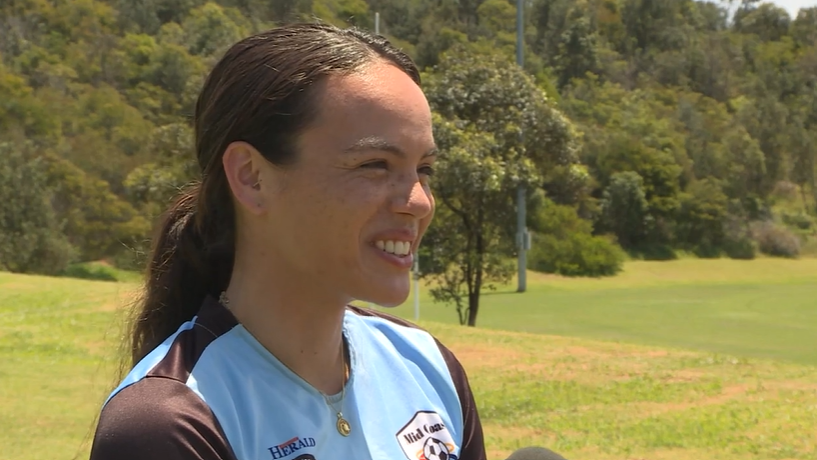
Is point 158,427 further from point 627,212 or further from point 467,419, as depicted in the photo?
point 627,212

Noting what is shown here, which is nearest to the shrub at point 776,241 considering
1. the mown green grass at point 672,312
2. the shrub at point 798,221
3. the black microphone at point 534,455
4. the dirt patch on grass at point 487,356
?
the shrub at point 798,221

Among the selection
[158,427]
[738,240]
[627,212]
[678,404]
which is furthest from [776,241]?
[158,427]

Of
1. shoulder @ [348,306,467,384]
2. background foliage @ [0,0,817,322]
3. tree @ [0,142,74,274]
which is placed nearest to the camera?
shoulder @ [348,306,467,384]

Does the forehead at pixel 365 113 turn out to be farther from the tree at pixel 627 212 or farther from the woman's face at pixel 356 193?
the tree at pixel 627 212

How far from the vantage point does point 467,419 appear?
5.43ft

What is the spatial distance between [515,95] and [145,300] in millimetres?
15874

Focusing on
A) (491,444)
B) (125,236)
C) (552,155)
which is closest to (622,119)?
(125,236)

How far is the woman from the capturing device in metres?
1.34

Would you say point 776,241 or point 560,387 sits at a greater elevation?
point 560,387

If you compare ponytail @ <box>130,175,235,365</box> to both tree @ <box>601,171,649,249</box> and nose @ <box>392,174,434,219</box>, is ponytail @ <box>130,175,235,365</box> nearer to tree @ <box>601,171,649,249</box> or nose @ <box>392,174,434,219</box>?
nose @ <box>392,174,434,219</box>

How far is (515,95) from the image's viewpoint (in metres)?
17.2

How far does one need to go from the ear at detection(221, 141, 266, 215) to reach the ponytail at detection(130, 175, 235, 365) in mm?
92

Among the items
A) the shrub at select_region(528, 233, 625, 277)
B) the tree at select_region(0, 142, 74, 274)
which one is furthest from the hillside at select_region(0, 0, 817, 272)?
the shrub at select_region(528, 233, 625, 277)

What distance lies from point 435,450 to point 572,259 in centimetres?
3481
